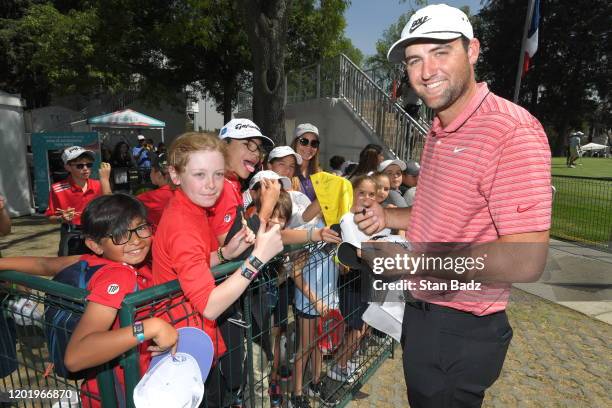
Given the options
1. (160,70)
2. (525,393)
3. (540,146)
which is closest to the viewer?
(540,146)

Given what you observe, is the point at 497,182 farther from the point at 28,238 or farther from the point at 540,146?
the point at 28,238

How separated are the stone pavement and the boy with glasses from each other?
3.60 meters

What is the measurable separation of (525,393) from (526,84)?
39.5 metres

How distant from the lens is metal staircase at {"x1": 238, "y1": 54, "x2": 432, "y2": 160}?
9.52m

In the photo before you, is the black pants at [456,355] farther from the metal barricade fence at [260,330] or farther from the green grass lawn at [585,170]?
the green grass lawn at [585,170]

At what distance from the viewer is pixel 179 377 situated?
1.55 m

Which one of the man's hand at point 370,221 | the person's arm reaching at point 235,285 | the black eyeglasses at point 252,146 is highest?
the black eyeglasses at point 252,146

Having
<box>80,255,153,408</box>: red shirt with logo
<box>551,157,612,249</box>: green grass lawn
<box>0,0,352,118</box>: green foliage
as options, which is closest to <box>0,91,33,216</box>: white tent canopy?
<box>0,0,352,118</box>: green foliage

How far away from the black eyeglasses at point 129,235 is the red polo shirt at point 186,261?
0.64ft

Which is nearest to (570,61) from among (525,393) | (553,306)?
(553,306)

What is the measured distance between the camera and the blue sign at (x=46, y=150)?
1021cm

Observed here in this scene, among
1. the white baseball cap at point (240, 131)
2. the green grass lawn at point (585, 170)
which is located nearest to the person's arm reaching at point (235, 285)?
the white baseball cap at point (240, 131)

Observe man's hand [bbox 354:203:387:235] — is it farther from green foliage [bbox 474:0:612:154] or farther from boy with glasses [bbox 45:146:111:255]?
green foliage [bbox 474:0:612:154]

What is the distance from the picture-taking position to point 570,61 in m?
34.3
